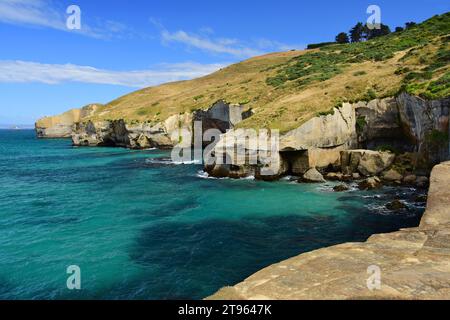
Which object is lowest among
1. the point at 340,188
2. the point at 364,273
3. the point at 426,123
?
the point at 340,188

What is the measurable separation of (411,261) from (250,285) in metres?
5.08

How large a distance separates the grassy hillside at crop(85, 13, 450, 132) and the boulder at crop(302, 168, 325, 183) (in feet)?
21.3

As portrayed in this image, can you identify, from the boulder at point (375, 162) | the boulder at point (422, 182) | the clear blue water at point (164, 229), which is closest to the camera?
the clear blue water at point (164, 229)

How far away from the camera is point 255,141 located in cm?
4350

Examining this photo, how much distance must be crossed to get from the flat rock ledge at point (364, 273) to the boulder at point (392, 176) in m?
25.2

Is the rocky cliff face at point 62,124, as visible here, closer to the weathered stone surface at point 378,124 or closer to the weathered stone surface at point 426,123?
the weathered stone surface at point 378,124

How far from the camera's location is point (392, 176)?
38.5m

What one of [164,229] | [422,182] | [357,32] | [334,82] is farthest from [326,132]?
[357,32]

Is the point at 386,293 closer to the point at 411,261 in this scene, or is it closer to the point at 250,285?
the point at 411,261

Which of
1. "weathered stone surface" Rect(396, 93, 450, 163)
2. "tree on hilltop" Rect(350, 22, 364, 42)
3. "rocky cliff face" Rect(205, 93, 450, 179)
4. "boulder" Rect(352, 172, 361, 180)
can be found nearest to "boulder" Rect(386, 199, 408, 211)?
"weathered stone surface" Rect(396, 93, 450, 163)

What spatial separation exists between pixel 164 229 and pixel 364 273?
674 inches

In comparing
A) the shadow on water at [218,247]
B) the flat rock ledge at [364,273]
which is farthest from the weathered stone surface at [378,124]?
the flat rock ledge at [364,273]

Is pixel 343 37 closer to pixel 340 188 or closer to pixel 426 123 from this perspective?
pixel 426 123

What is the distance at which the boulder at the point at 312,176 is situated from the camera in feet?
131
